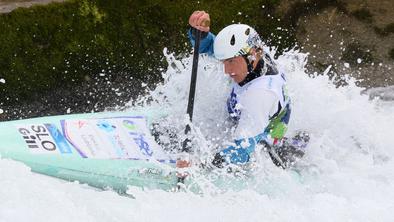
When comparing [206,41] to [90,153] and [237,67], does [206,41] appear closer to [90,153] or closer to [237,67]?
[237,67]

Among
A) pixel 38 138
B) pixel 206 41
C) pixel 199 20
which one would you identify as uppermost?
pixel 199 20

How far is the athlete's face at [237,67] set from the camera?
4.52 meters

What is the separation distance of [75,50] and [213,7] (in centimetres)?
174

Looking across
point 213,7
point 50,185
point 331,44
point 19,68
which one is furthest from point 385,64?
point 50,185

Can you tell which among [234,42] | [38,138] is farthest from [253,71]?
[38,138]

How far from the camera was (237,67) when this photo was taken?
455 cm

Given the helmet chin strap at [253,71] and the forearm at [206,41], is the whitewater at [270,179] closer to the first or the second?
the forearm at [206,41]

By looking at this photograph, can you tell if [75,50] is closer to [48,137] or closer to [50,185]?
[48,137]

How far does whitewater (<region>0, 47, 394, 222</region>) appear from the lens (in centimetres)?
426

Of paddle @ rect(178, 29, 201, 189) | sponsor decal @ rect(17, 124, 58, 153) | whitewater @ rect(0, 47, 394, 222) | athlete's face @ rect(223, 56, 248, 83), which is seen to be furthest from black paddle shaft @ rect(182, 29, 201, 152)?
sponsor decal @ rect(17, 124, 58, 153)

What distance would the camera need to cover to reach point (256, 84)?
451 centimetres

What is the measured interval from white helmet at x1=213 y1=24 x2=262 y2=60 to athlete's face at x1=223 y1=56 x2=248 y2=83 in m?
0.05

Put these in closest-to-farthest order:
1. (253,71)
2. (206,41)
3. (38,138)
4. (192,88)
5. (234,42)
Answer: (234,42), (253,71), (192,88), (38,138), (206,41)

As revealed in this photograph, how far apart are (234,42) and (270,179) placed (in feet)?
3.82
